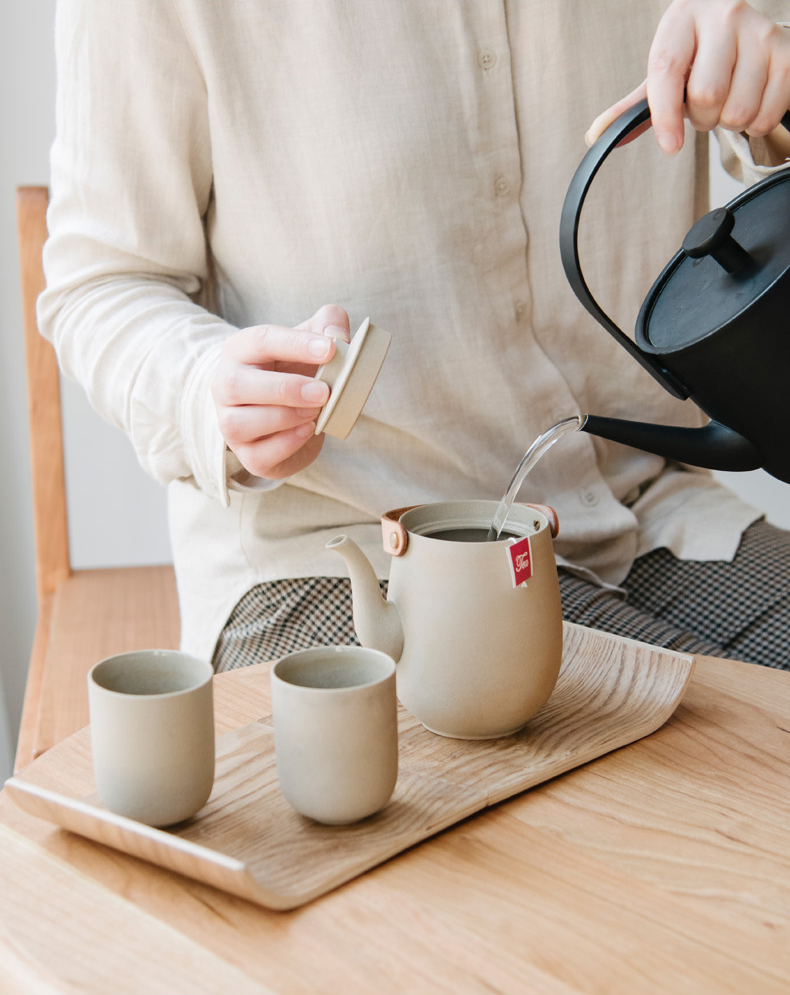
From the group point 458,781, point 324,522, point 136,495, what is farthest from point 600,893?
point 136,495

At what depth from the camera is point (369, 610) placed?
2.06 ft

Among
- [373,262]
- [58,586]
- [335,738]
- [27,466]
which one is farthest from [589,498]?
[27,466]

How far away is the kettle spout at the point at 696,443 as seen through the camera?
25.5 inches

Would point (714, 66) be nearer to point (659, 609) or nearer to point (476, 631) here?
point (476, 631)

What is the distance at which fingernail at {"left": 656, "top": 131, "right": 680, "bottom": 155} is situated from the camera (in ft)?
2.14

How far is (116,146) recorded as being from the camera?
2.89ft

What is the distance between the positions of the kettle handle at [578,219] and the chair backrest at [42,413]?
101cm

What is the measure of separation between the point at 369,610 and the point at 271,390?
A: 16 cm

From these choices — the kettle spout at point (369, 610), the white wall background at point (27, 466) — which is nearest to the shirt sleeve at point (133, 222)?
the kettle spout at point (369, 610)

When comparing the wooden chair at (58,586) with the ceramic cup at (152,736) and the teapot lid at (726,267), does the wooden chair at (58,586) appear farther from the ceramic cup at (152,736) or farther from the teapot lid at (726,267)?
the teapot lid at (726,267)

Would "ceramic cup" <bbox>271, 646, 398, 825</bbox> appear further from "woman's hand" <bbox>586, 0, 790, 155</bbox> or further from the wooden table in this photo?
"woman's hand" <bbox>586, 0, 790, 155</bbox>

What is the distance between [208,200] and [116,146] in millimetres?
106

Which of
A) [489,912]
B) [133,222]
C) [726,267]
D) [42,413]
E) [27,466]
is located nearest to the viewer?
[489,912]

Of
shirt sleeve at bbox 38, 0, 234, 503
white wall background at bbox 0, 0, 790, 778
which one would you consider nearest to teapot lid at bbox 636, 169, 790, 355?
shirt sleeve at bbox 38, 0, 234, 503
